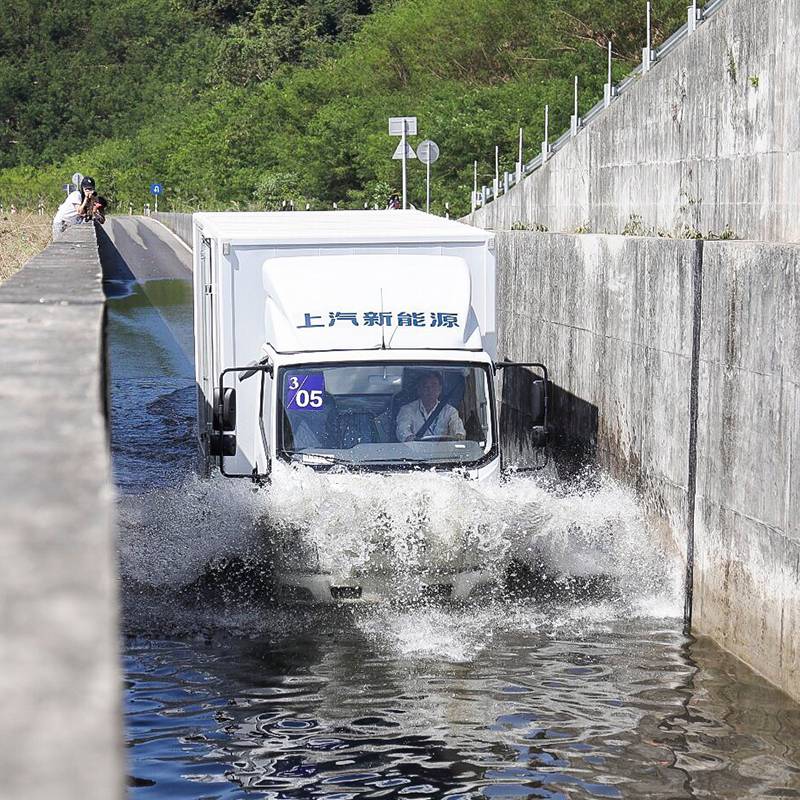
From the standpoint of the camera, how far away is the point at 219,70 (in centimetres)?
13988

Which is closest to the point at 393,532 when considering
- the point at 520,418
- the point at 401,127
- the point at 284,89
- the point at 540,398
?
the point at 540,398

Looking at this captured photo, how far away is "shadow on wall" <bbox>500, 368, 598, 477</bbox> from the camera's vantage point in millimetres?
16125

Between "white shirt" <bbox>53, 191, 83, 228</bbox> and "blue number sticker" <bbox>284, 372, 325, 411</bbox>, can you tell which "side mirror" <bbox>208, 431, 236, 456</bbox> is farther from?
"white shirt" <bbox>53, 191, 83, 228</bbox>

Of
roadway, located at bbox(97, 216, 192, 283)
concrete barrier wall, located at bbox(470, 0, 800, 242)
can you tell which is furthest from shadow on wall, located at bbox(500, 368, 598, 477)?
roadway, located at bbox(97, 216, 192, 283)

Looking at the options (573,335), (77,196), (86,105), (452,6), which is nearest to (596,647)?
(573,335)

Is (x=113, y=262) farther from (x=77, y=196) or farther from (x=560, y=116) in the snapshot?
(x=560, y=116)

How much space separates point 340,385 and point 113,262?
34128 mm

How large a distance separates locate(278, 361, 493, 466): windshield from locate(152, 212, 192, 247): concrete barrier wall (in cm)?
4476

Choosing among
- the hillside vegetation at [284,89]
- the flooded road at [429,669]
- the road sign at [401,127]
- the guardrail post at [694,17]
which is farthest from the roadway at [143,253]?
the flooded road at [429,669]

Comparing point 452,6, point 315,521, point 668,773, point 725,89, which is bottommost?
point 668,773

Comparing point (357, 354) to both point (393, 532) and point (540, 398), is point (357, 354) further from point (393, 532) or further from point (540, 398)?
point (393, 532)

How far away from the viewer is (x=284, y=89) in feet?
311

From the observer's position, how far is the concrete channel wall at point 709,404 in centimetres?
1005

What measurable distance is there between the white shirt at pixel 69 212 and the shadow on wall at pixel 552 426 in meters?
10.8
